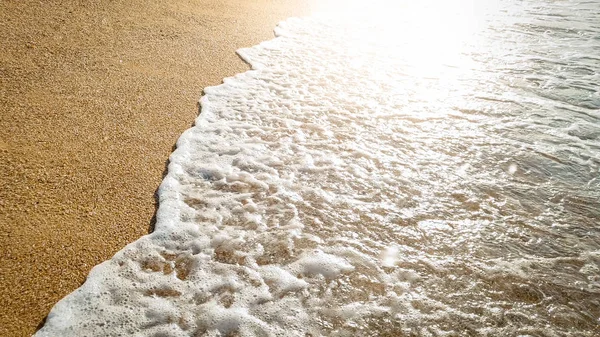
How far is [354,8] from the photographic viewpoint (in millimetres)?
6879

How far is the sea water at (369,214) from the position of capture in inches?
69.4

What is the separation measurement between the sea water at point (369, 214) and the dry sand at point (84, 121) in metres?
0.15

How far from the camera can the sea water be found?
176 centimetres

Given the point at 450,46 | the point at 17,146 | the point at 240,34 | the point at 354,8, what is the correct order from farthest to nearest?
the point at 354,8, the point at 450,46, the point at 240,34, the point at 17,146

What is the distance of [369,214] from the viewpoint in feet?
7.68

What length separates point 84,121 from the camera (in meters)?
2.76

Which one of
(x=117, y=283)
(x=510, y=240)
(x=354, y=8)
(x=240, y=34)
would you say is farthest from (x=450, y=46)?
(x=117, y=283)

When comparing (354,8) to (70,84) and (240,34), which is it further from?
(70,84)

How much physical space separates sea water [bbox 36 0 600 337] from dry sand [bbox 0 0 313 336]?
15cm

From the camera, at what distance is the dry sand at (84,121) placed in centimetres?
185

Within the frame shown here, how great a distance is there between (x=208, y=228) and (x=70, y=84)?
2.04 meters

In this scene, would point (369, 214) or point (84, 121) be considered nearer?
point (369, 214)

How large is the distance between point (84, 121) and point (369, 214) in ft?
7.33

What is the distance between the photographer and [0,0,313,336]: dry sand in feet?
6.07
